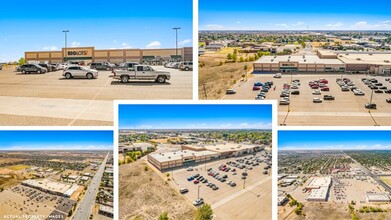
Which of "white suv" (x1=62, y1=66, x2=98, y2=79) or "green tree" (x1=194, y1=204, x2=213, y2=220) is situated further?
"white suv" (x1=62, y1=66, x2=98, y2=79)

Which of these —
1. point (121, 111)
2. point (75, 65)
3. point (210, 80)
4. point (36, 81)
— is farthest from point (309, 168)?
point (36, 81)

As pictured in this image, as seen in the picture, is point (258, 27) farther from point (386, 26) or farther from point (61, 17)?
point (61, 17)

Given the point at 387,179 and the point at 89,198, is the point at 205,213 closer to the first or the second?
the point at 89,198

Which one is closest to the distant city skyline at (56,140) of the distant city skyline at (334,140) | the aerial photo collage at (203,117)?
the aerial photo collage at (203,117)

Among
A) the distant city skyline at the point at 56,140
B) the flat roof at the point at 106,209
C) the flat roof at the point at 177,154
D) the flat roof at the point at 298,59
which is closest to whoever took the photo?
the distant city skyline at the point at 56,140

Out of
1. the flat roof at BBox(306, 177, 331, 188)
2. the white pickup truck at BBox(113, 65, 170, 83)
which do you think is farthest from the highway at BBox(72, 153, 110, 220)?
the flat roof at BBox(306, 177, 331, 188)

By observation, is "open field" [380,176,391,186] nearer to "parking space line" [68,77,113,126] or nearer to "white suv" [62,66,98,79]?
"parking space line" [68,77,113,126]

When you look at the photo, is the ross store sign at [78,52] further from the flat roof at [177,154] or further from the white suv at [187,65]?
the flat roof at [177,154]
